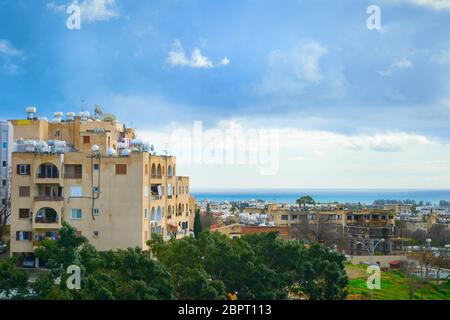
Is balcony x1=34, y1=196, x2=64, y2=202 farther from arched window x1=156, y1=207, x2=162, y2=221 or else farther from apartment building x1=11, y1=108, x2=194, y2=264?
arched window x1=156, y1=207, x2=162, y2=221

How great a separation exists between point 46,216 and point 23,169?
258 centimetres

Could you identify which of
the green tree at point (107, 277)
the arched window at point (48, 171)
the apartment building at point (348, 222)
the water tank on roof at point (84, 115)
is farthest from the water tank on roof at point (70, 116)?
the apartment building at point (348, 222)

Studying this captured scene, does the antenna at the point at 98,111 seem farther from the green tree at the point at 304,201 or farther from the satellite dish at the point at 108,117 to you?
the green tree at the point at 304,201

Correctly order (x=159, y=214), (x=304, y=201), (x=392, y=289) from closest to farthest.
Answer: (x=392, y=289)
(x=159, y=214)
(x=304, y=201)

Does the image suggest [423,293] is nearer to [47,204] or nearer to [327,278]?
[327,278]

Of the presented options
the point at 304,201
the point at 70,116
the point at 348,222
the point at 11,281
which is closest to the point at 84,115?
the point at 70,116

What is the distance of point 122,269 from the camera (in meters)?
16.8

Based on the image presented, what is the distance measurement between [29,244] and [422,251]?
86.9ft

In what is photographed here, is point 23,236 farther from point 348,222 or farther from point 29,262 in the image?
point 348,222

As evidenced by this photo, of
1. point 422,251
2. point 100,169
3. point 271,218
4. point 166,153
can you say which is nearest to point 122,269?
point 100,169

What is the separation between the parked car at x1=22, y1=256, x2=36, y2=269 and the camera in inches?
1075

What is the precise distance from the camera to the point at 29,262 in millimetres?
27438

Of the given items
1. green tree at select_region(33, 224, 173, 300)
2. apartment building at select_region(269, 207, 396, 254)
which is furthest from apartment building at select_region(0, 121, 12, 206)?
apartment building at select_region(269, 207, 396, 254)
